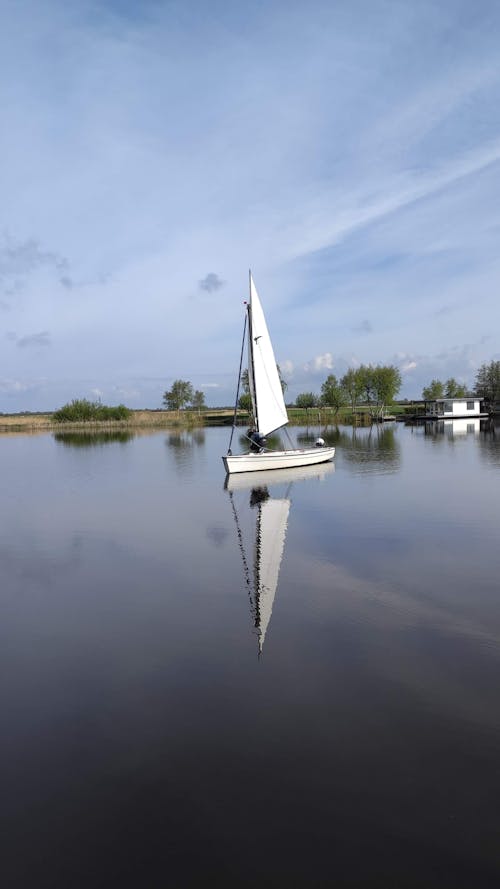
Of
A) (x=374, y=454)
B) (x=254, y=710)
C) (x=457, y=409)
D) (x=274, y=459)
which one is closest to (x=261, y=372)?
(x=274, y=459)

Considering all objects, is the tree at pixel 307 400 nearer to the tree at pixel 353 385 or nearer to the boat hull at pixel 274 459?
the tree at pixel 353 385

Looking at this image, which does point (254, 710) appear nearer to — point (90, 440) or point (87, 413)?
point (90, 440)

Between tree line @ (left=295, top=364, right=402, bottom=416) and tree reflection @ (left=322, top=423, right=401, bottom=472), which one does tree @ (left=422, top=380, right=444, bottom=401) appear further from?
tree reflection @ (left=322, top=423, right=401, bottom=472)

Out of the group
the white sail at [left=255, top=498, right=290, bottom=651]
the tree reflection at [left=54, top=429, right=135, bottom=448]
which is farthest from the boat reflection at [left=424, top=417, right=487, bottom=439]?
the white sail at [left=255, top=498, right=290, bottom=651]

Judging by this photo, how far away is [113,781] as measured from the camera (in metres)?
7.40

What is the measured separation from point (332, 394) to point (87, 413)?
5724 cm

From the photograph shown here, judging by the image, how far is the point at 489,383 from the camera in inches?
→ 5595

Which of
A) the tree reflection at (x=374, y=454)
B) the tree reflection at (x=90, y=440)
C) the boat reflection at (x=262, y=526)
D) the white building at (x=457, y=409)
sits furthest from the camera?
the white building at (x=457, y=409)

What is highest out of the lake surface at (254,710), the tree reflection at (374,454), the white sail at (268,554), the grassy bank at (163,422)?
the grassy bank at (163,422)

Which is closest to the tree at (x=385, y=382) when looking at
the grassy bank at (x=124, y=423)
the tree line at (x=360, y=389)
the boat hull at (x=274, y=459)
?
the tree line at (x=360, y=389)

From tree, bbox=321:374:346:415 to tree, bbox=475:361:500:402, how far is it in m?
33.5

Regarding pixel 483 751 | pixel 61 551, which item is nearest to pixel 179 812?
pixel 483 751

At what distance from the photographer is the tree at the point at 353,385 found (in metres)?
135

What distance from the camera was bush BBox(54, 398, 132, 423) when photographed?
131 meters
